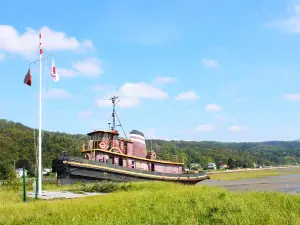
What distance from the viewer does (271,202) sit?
10.9 metres

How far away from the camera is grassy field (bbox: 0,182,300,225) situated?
9023 mm

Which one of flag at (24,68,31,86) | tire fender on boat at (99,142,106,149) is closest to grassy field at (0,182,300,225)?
flag at (24,68,31,86)

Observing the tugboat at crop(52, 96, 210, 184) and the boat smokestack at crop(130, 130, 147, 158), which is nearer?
the tugboat at crop(52, 96, 210, 184)

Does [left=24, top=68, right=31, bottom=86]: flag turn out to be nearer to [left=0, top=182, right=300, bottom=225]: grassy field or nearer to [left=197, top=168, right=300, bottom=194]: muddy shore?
[left=0, top=182, right=300, bottom=225]: grassy field

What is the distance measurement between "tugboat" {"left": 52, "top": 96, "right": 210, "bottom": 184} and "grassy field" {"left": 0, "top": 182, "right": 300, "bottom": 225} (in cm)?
1374

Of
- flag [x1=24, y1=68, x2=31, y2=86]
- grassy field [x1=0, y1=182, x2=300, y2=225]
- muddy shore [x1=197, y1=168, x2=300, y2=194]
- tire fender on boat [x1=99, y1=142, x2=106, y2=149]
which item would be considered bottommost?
muddy shore [x1=197, y1=168, x2=300, y2=194]

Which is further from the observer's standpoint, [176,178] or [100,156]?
[176,178]

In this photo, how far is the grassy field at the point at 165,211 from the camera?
29.6 feet

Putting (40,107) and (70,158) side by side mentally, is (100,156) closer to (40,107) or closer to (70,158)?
(70,158)

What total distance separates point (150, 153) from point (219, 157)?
378 feet

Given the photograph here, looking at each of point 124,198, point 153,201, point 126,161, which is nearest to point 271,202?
point 153,201

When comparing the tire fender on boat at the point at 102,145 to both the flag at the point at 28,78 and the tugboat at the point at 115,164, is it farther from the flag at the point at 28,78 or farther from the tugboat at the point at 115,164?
the flag at the point at 28,78

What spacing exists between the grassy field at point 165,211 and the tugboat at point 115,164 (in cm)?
1374

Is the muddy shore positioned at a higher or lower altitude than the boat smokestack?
lower
